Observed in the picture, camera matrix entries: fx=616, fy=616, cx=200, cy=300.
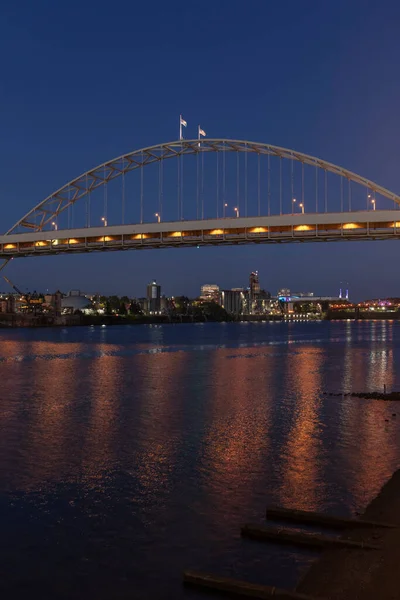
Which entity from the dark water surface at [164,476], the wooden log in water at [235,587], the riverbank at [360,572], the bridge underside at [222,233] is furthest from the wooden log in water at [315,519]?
the bridge underside at [222,233]

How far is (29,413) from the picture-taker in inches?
739

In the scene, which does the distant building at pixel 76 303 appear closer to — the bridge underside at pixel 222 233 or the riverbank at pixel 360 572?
the bridge underside at pixel 222 233

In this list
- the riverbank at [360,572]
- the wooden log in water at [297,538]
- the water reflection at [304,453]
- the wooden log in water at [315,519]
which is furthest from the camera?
the water reflection at [304,453]

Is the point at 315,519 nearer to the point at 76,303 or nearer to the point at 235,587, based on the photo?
the point at 235,587

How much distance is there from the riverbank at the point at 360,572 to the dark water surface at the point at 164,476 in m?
0.36

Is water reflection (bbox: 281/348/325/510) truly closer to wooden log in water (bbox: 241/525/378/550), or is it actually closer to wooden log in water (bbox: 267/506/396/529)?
wooden log in water (bbox: 267/506/396/529)

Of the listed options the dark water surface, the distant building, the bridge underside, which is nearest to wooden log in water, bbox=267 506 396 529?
the dark water surface

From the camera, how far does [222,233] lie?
54.3 m

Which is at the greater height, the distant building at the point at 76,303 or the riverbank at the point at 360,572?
the distant building at the point at 76,303

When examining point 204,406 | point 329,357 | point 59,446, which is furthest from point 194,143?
point 59,446

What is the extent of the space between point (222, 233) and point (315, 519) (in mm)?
47082

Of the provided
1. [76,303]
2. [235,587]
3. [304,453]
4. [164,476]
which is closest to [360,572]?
[235,587]

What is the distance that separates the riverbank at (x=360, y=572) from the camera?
601 centimetres

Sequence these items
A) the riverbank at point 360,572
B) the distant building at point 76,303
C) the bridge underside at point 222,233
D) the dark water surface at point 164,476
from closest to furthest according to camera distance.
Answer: the riverbank at point 360,572, the dark water surface at point 164,476, the bridge underside at point 222,233, the distant building at point 76,303
